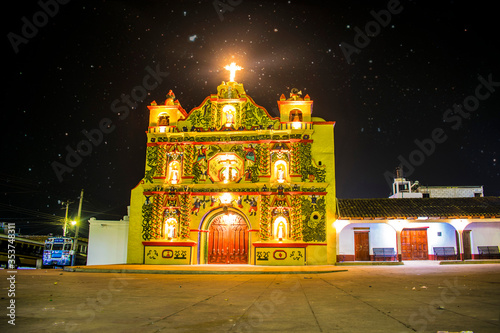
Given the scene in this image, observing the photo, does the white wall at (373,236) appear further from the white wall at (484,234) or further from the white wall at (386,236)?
the white wall at (484,234)

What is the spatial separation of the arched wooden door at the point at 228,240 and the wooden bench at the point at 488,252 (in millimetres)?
15766

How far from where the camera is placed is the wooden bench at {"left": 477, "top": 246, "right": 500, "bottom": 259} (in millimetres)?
26484

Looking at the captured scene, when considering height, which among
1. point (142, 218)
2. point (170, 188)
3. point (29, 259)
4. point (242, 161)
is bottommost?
point (29, 259)

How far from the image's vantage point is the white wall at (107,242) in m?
26.8

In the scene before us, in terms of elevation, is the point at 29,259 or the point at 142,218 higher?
the point at 142,218

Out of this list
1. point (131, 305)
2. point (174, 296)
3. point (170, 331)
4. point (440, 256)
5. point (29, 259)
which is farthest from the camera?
point (29, 259)

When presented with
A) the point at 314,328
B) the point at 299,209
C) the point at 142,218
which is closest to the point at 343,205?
the point at 299,209

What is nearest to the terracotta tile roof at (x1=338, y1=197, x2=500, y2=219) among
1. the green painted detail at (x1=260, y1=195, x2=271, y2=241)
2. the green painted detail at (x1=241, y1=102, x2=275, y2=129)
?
the green painted detail at (x1=260, y1=195, x2=271, y2=241)

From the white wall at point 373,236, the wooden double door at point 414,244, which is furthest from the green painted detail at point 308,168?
the wooden double door at point 414,244

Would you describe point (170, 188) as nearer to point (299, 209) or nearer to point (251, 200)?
point (251, 200)

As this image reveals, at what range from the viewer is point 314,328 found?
16.1ft

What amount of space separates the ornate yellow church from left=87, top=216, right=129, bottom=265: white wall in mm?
2125

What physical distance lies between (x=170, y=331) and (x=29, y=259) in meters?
39.5

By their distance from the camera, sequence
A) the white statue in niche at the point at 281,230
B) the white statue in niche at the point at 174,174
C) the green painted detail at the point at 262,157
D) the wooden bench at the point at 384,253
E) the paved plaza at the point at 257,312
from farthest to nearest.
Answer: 1. the wooden bench at the point at 384,253
2. the white statue in niche at the point at 174,174
3. the green painted detail at the point at 262,157
4. the white statue in niche at the point at 281,230
5. the paved plaza at the point at 257,312
